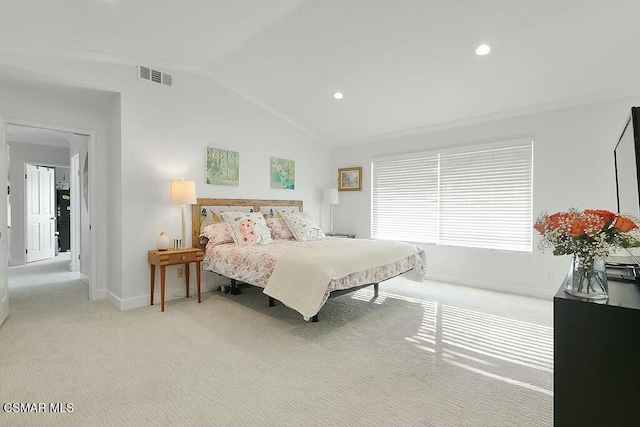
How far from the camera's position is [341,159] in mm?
6430

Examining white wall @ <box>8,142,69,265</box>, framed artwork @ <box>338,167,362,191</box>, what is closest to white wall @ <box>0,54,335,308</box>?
framed artwork @ <box>338,167,362,191</box>

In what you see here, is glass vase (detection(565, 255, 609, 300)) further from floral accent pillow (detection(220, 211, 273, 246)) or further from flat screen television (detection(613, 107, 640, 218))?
floral accent pillow (detection(220, 211, 273, 246))

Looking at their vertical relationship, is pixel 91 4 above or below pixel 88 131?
above

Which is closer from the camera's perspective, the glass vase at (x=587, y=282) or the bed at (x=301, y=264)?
the glass vase at (x=587, y=282)

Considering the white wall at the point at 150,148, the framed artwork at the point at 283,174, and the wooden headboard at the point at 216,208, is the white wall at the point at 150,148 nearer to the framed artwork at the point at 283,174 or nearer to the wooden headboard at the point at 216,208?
the wooden headboard at the point at 216,208

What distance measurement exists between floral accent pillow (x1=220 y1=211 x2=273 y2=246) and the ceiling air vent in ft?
5.95

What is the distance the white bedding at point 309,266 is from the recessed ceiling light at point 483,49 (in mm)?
2283

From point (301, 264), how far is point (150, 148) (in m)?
2.48

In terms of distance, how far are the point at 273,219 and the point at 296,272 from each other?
203 cm

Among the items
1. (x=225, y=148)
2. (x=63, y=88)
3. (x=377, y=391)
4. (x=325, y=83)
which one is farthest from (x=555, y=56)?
(x=63, y=88)

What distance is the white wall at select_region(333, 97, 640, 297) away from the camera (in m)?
3.75

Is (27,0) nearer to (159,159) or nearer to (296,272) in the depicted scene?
(159,159)

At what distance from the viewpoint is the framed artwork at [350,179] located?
6129mm

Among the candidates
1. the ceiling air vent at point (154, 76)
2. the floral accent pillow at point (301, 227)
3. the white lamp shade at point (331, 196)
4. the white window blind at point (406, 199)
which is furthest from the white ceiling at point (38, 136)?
the white window blind at point (406, 199)
